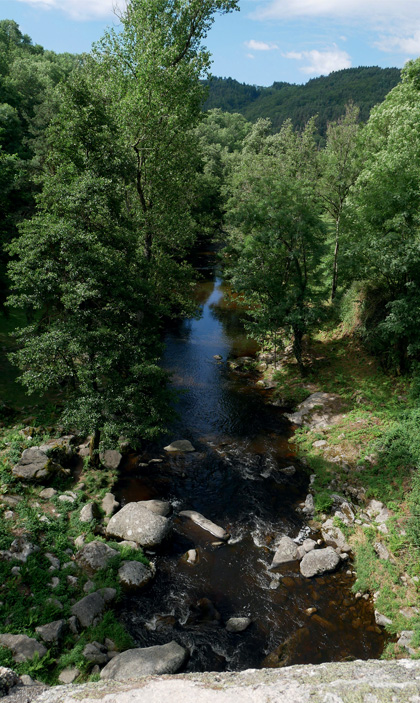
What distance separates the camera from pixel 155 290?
69.2 ft

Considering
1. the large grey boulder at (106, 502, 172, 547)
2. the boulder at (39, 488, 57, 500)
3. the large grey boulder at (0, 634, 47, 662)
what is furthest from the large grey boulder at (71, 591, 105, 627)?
the boulder at (39, 488, 57, 500)

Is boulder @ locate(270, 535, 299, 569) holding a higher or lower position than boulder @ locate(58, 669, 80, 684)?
lower

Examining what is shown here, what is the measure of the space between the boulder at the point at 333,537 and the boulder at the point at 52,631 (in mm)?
9379

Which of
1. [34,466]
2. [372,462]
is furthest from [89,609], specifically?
[372,462]

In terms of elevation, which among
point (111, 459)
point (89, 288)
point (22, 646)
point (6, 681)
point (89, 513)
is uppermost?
point (89, 288)

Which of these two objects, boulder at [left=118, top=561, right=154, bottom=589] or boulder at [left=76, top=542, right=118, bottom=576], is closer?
boulder at [left=118, top=561, right=154, bottom=589]

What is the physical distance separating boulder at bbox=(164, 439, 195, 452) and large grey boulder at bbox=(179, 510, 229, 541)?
13.2 feet

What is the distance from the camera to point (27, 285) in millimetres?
13727

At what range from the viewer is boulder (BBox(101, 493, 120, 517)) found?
48.1 ft

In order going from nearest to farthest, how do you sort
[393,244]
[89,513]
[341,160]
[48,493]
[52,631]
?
[52,631] < [89,513] < [48,493] < [393,244] < [341,160]

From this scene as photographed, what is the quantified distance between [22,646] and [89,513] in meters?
4.85

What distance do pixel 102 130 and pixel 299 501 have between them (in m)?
17.5

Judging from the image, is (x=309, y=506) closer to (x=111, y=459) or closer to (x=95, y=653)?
(x=111, y=459)

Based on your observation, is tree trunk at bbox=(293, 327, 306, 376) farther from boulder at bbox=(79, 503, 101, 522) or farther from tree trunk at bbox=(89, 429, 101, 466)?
boulder at bbox=(79, 503, 101, 522)
